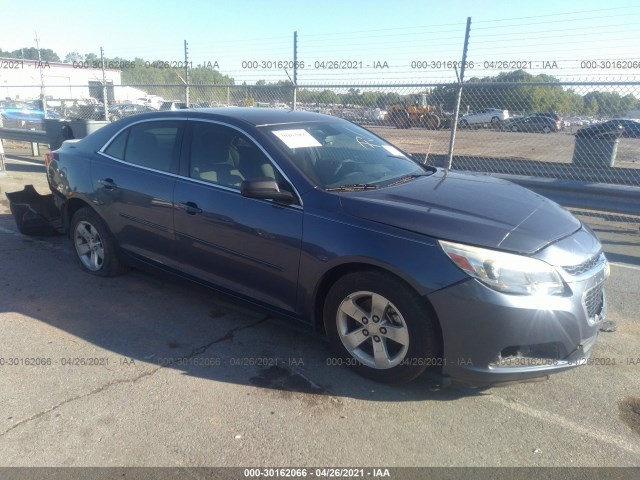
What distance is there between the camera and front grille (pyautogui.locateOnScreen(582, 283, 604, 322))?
9.35ft

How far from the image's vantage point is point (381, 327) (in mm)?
3033

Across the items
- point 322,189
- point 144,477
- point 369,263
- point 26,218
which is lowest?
point 144,477

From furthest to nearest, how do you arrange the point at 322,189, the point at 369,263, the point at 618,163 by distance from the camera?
the point at 618,163 < the point at 322,189 < the point at 369,263

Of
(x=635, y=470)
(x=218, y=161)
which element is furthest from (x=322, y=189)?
(x=635, y=470)

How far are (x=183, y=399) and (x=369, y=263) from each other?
138cm

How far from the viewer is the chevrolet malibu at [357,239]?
2.72 m

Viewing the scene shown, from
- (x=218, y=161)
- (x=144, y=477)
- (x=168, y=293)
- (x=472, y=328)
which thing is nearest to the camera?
(x=144, y=477)

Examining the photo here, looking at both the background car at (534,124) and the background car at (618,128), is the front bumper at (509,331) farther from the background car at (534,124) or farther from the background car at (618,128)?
the background car at (534,124)

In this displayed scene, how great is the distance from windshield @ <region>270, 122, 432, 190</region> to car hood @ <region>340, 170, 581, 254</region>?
24 cm

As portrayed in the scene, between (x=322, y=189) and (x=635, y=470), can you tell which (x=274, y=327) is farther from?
(x=635, y=470)

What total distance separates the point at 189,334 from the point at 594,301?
278cm

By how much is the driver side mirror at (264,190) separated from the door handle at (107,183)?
5.69ft

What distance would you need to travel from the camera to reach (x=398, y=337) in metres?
2.97

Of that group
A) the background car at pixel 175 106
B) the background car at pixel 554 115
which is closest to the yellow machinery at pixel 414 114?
the background car at pixel 554 115
